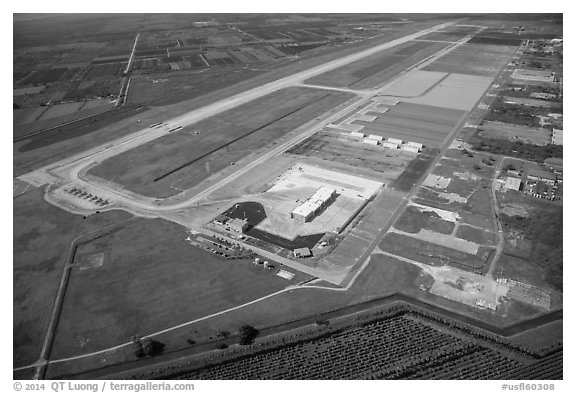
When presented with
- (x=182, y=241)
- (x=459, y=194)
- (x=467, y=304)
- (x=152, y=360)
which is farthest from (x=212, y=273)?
(x=459, y=194)

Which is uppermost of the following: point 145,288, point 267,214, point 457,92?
point 457,92

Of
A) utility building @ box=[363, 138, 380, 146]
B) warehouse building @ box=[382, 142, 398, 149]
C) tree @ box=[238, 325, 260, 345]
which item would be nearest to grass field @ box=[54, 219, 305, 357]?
tree @ box=[238, 325, 260, 345]

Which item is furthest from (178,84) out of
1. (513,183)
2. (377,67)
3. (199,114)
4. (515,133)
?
(513,183)

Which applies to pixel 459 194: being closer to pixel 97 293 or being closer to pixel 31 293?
pixel 97 293

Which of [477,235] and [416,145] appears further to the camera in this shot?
[416,145]

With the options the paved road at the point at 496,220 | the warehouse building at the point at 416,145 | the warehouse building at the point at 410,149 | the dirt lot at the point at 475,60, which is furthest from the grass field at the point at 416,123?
the dirt lot at the point at 475,60

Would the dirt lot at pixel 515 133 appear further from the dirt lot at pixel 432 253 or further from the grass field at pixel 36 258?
the grass field at pixel 36 258

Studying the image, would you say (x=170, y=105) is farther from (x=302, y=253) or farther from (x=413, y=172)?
(x=302, y=253)
